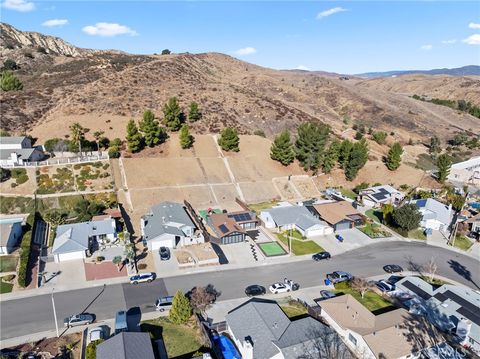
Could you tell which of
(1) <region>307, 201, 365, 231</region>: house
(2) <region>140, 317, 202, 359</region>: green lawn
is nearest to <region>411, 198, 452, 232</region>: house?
(1) <region>307, 201, 365, 231</region>: house

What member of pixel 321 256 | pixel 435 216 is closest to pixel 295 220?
pixel 321 256

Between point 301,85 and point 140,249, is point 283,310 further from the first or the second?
point 301,85

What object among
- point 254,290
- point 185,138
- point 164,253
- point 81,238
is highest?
point 185,138

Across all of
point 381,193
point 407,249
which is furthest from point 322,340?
point 381,193

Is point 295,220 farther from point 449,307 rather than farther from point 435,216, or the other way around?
point 449,307

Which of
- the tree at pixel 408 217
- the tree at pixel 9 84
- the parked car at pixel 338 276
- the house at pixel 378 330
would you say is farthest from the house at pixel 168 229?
the tree at pixel 9 84

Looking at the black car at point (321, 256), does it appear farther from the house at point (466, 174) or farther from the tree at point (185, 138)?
the house at point (466, 174)

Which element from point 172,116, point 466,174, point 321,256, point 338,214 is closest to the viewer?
point 321,256

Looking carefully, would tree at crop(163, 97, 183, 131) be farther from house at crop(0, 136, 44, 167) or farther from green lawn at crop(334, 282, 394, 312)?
green lawn at crop(334, 282, 394, 312)
